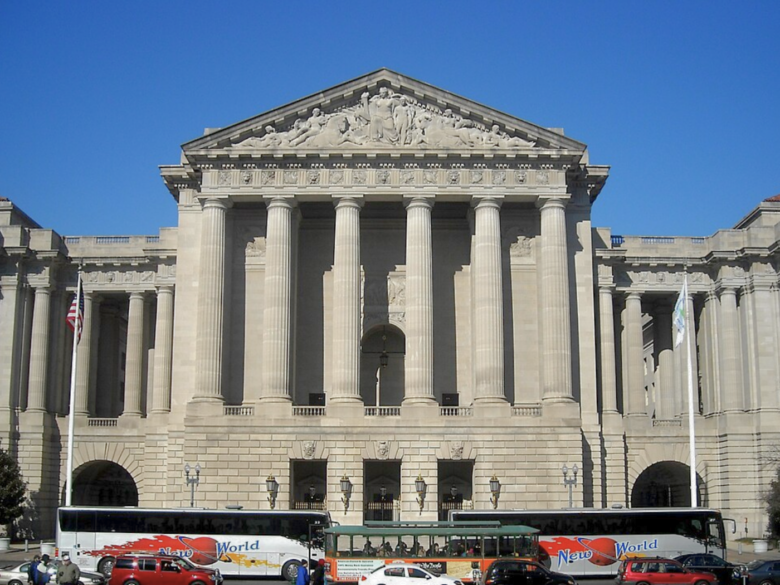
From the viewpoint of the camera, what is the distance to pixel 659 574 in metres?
46.2

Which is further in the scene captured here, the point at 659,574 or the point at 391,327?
the point at 391,327

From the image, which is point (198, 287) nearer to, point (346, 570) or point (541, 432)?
→ point (541, 432)

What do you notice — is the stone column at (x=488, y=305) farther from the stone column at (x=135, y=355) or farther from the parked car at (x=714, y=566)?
the stone column at (x=135, y=355)

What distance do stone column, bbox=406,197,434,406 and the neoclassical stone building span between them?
0.14 m

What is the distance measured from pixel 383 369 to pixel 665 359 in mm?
23292

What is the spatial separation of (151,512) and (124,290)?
1211 inches

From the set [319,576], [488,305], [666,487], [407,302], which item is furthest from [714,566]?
[666,487]

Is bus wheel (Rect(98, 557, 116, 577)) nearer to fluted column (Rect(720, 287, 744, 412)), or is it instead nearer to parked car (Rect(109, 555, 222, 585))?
parked car (Rect(109, 555, 222, 585))

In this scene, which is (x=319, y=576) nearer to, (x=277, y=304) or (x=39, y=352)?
(x=277, y=304)

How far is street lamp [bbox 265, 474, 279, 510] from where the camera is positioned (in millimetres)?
64088

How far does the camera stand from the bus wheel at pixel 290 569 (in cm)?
5197

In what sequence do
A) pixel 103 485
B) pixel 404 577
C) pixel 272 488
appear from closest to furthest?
1. pixel 404 577
2. pixel 272 488
3. pixel 103 485

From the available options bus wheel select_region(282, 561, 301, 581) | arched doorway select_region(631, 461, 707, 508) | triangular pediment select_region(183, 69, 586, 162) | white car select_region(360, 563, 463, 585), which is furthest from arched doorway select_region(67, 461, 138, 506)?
white car select_region(360, 563, 463, 585)

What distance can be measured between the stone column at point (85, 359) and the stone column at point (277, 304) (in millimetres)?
19331
